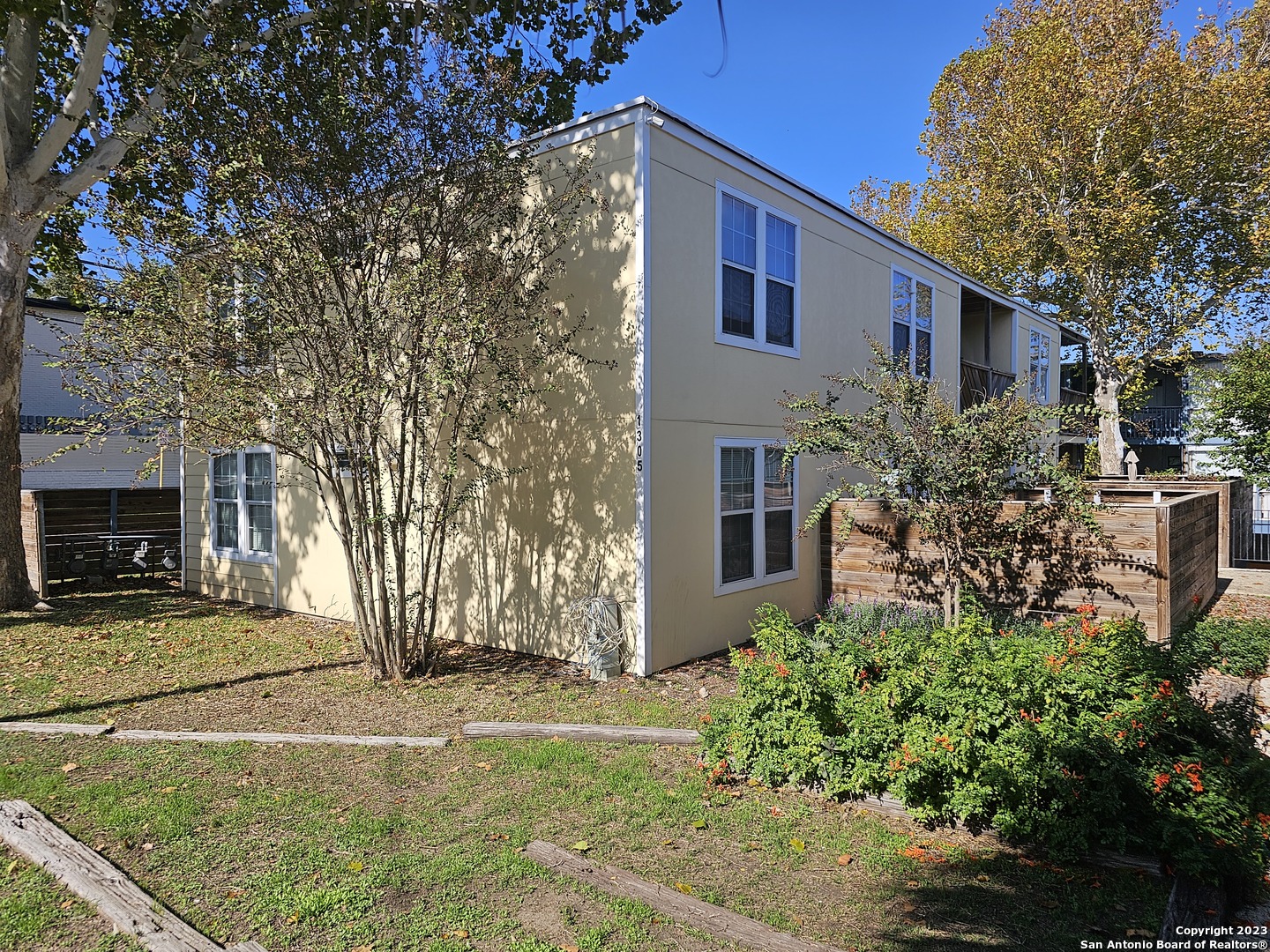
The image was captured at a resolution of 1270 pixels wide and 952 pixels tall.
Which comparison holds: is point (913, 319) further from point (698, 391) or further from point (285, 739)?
point (285, 739)

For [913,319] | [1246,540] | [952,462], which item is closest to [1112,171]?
[1246,540]

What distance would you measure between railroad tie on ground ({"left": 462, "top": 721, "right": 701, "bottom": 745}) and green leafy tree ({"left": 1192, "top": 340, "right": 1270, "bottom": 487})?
13437 mm

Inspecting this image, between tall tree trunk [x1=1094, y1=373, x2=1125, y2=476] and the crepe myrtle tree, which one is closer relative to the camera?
the crepe myrtle tree

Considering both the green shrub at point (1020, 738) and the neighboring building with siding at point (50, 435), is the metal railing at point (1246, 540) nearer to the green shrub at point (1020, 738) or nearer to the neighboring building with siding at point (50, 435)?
the green shrub at point (1020, 738)

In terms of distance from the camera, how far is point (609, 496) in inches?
301

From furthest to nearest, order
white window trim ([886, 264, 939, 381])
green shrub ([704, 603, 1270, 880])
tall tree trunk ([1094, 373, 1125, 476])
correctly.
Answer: tall tree trunk ([1094, 373, 1125, 476]) → white window trim ([886, 264, 939, 381]) → green shrub ([704, 603, 1270, 880])

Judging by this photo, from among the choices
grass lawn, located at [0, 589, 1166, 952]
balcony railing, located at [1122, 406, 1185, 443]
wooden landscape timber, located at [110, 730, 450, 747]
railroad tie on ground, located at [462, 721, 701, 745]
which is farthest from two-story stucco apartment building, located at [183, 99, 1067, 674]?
balcony railing, located at [1122, 406, 1185, 443]

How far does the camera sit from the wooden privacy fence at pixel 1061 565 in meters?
7.66

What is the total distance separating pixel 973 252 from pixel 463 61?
20.7 metres

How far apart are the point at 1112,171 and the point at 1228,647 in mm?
18765

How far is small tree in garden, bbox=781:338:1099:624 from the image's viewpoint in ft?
23.4

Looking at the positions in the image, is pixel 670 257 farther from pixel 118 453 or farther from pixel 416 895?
pixel 118 453

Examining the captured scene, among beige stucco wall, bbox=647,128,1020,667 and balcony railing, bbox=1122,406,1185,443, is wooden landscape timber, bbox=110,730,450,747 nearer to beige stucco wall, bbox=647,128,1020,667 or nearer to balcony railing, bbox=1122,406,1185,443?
beige stucco wall, bbox=647,128,1020,667

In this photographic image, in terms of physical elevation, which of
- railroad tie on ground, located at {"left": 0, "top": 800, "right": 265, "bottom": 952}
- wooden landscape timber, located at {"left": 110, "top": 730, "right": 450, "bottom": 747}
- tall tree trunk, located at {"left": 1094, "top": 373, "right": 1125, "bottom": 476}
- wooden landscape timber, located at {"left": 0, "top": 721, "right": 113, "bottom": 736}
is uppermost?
tall tree trunk, located at {"left": 1094, "top": 373, "right": 1125, "bottom": 476}
